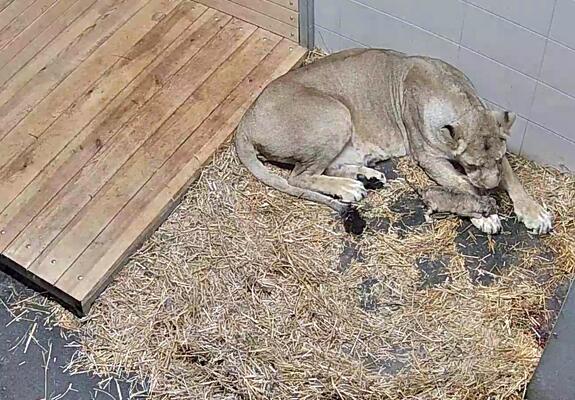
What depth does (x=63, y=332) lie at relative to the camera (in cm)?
366

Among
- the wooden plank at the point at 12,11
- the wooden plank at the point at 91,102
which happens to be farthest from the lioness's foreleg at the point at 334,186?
the wooden plank at the point at 12,11

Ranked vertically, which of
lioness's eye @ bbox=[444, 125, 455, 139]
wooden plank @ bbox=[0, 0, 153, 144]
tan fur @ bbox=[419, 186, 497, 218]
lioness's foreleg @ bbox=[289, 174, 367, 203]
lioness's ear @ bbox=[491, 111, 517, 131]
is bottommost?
lioness's foreleg @ bbox=[289, 174, 367, 203]

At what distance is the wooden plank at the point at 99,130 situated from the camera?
394 centimetres

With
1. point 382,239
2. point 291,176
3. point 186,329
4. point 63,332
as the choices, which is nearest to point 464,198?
point 382,239

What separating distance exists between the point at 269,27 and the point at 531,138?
4.65ft

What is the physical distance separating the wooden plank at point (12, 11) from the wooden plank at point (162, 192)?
125 cm

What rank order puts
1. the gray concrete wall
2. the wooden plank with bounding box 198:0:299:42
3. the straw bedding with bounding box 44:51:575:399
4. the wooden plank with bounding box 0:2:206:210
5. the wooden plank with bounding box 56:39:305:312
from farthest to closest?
1. the wooden plank with bounding box 198:0:299:42
2. the wooden plank with bounding box 0:2:206:210
3. the wooden plank with bounding box 56:39:305:312
4. the gray concrete wall
5. the straw bedding with bounding box 44:51:575:399

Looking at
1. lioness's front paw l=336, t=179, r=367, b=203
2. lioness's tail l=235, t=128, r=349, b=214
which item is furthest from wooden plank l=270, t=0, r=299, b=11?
lioness's front paw l=336, t=179, r=367, b=203

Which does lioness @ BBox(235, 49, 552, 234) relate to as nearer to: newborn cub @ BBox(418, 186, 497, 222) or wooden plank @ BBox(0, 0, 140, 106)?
newborn cub @ BBox(418, 186, 497, 222)

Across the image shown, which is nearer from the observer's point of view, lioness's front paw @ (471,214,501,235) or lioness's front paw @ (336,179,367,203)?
lioness's front paw @ (471,214,501,235)

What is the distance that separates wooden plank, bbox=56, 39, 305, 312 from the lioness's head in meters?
1.04

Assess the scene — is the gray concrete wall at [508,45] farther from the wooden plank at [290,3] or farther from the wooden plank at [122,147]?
the wooden plank at [122,147]

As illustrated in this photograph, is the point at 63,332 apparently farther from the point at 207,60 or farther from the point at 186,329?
the point at 207,60

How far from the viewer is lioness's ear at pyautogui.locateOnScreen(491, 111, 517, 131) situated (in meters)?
3.68
